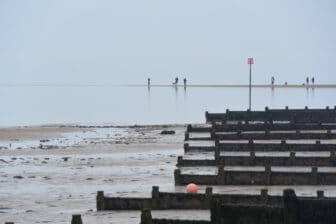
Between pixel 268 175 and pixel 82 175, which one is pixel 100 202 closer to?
pixel 268 175

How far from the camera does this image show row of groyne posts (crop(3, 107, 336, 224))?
63.7 ft

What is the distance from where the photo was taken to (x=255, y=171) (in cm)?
3600

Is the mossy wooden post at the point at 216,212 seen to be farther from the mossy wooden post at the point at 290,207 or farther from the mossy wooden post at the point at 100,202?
the mossy wooden post at the point at 100,202

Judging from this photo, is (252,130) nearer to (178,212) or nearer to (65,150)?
(65,150)

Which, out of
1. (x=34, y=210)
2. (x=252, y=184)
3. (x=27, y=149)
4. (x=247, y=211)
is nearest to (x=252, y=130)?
(x=27, y=149)

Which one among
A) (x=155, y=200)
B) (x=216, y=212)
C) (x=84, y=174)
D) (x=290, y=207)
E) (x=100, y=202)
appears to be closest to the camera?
(x=290, y=207)

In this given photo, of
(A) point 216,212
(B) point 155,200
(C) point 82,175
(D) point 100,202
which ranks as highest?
(A) point 216,212

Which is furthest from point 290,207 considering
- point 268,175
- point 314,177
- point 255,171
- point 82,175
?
point 82,175

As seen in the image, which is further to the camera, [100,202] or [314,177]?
[314,177]

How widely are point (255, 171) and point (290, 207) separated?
17.2 meters

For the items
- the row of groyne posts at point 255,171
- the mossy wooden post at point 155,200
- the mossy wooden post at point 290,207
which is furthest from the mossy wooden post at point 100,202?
the mossy wooden post at point 290,207

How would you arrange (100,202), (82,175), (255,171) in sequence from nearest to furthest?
(100,202) → (255,171) → (82,175)

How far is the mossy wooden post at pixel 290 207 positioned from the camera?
1884 cm

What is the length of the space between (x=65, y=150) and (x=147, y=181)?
22.2 m
